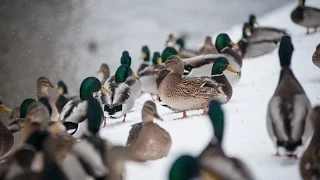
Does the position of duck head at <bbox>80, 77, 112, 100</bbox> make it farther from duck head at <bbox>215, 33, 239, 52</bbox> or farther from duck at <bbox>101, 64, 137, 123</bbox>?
duck head at <bbox>215, 33, 239, 52</bbox>

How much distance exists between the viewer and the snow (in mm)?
4957

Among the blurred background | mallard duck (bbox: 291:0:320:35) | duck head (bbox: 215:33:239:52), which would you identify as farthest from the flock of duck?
the blurred background

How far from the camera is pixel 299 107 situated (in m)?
4.66

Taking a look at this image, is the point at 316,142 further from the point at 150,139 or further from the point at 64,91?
the point at 64,91

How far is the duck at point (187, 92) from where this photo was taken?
7244 mm

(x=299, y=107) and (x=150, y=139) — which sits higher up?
(x=299, y=107)

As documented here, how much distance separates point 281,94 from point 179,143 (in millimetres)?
1494

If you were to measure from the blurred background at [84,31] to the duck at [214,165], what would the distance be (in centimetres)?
1598

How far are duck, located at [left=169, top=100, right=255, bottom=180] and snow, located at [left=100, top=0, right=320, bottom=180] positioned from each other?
1.92 ft

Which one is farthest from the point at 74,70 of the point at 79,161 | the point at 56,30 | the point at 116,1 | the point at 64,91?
the point at 79,161

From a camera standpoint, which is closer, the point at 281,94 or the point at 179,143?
the point at 281,94

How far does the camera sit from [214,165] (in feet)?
12.9

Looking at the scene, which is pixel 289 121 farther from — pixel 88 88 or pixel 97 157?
pixel 88 88

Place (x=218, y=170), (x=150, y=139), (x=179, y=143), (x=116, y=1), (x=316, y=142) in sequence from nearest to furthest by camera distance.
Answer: (x=218, y=170) < (x=316, y=142) < (x=150, y=139) < (x=179, y=143) < (x=116, y=1)
